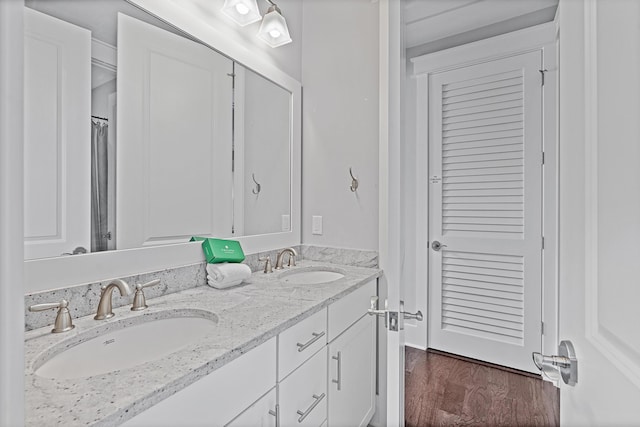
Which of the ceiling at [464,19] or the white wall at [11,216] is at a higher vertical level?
the ceiling at [464,19]

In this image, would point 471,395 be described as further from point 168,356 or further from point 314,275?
point 168,356

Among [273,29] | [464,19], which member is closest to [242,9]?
[273,29]

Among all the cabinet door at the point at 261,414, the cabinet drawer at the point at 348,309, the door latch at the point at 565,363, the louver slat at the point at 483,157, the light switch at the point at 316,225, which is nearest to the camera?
the door latch at the point at 565,363

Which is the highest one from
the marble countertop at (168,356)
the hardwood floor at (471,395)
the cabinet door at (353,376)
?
the marble countertop at (168,356)

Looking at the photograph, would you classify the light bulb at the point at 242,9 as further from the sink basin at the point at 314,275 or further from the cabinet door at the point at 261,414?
the cabinet door at the point at 261,414

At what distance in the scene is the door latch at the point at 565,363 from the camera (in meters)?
0.53

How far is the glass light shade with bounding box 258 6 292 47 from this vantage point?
1.69 meters

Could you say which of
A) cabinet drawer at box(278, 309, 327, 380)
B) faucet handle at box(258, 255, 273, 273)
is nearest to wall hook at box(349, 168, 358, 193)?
faucet handle at box(258, 255, 273, 273)

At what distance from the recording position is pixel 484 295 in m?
2.28

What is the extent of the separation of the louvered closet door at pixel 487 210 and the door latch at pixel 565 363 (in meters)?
1.81

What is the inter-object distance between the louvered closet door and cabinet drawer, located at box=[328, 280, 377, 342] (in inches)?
38.9

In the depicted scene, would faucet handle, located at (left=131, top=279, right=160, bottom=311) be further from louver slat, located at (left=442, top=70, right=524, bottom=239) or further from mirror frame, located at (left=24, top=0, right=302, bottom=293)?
louver slat, located at (left=442, top=70, right=524, bottom=239)

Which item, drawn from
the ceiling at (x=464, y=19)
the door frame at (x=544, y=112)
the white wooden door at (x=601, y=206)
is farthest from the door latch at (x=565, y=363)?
the ceiling at (x=464, y=19)

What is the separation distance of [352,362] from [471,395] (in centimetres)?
96
